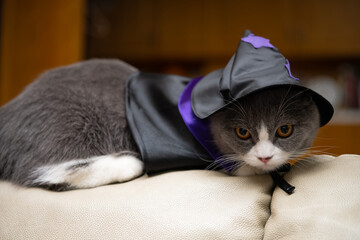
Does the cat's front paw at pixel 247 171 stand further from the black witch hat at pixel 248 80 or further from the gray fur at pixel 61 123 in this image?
the gray fur at pixel 61 123

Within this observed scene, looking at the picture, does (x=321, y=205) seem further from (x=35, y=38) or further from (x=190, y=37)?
(x=190, y=37)

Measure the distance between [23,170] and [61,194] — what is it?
5.9 inches

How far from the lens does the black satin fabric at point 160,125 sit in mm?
977

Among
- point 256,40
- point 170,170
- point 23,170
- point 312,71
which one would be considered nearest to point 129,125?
point 170,170

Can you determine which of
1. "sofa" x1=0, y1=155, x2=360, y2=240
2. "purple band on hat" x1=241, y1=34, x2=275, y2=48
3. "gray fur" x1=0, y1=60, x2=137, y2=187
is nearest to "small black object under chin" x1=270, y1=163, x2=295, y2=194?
"sofa" x1=0, y1=155, x2=360, y2=240

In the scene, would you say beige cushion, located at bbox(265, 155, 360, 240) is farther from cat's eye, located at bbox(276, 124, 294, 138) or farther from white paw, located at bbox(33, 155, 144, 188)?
white paw, located at bbox(33, 155, 144, 188)

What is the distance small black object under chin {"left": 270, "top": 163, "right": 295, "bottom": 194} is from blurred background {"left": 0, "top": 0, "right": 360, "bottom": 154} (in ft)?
5.94

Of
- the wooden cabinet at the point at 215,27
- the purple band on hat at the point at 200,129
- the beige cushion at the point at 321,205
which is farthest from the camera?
the wooden cabinet at the point at 215,27

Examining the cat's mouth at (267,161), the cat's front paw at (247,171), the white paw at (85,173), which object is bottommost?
the white paw at (85,173)

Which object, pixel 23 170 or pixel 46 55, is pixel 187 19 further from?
pixel 23 170

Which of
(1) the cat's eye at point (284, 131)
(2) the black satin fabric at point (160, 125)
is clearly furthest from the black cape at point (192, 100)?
(1) the cat's eye at point (284, 131)

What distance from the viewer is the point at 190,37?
347 cm

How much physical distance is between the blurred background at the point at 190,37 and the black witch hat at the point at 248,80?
66.7 inches

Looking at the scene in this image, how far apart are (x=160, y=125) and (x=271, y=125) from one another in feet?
1.09
